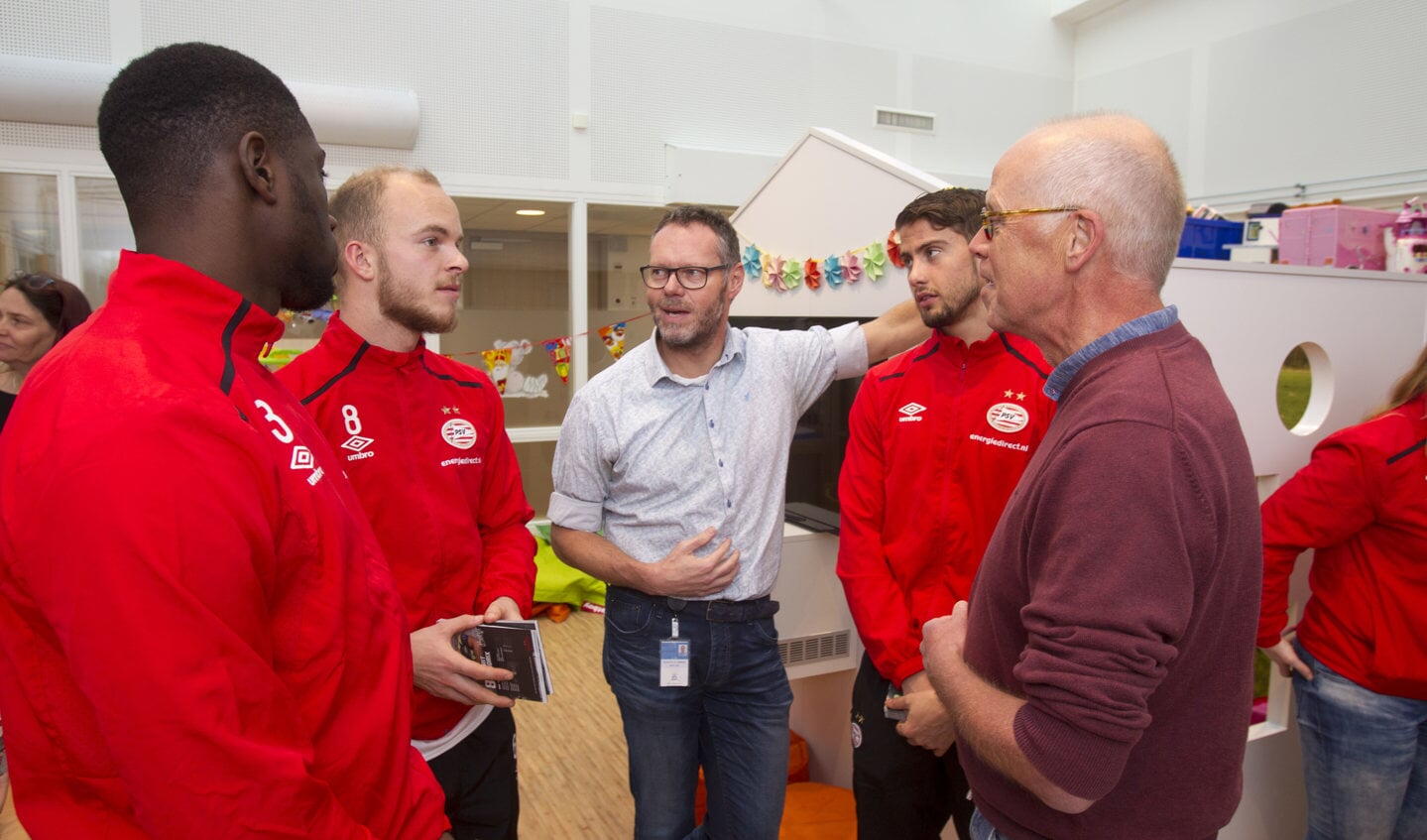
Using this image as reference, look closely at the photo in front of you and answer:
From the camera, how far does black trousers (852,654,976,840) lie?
6.45ft

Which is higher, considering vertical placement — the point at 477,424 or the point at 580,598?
the point at 477,424

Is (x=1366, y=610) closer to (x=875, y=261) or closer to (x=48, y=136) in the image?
(x=875, y=261)

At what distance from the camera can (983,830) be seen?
4.25ft

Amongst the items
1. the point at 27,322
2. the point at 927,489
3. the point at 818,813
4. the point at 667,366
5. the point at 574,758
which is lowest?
the point at 574,758

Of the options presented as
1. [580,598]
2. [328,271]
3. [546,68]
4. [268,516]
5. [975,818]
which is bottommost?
[580,598]

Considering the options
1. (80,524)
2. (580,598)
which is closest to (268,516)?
(80,524)

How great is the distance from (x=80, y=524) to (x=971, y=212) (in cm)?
185

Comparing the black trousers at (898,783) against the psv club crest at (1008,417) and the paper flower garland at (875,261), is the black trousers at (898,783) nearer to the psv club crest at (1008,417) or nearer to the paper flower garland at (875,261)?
the psv club crest at (1008,417)

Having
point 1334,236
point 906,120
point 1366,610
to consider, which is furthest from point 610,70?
point 1366,610

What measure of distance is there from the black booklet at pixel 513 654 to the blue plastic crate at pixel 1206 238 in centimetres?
245

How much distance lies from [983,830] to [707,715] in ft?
2.81

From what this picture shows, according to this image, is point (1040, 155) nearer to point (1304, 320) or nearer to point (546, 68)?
point (1304, 320)

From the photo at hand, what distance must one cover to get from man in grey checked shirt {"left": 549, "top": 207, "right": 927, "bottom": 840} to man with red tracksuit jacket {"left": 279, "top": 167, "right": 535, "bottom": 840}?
0.26 m

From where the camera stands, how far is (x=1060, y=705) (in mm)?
963
